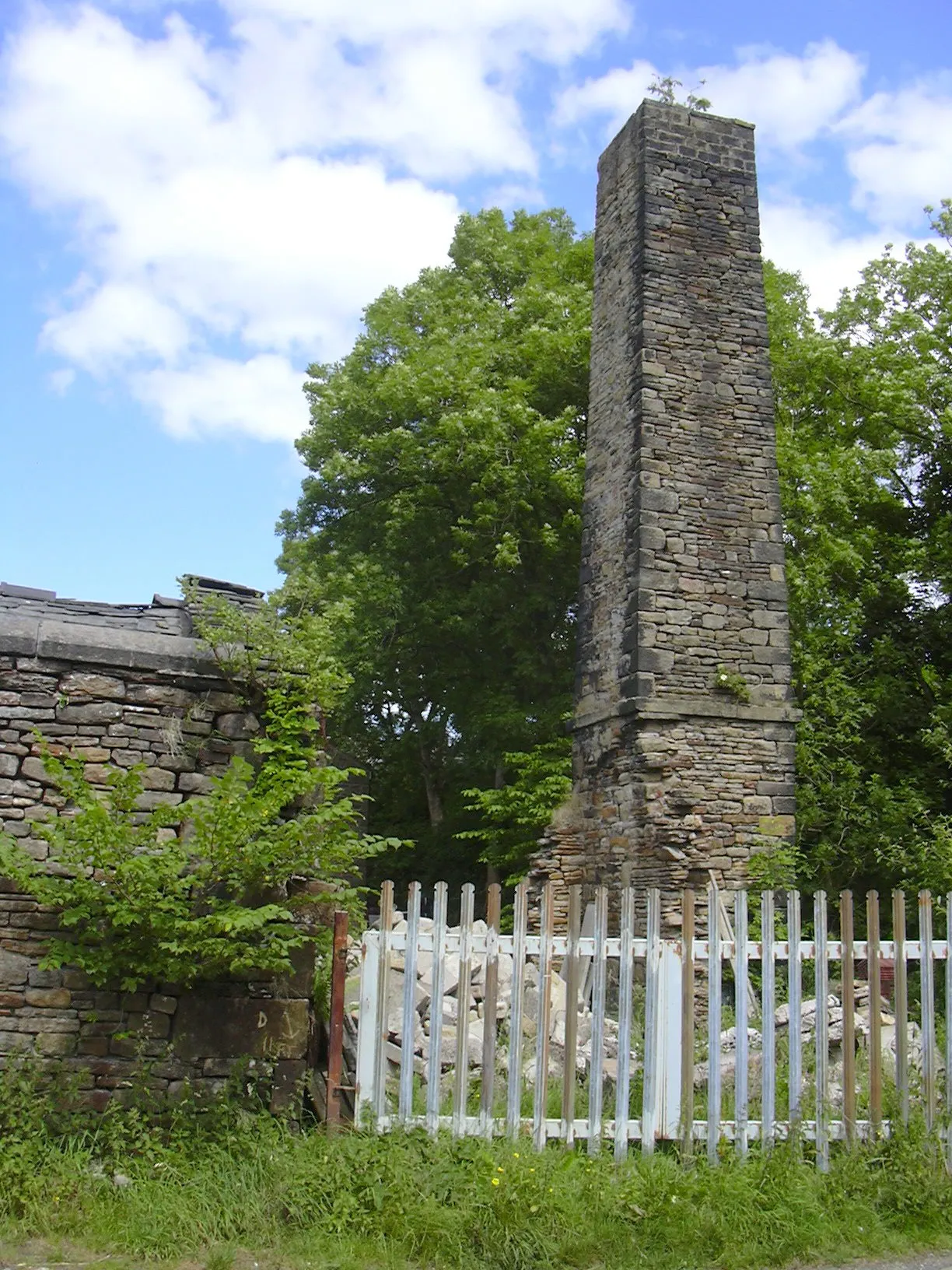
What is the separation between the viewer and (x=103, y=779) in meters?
6.21

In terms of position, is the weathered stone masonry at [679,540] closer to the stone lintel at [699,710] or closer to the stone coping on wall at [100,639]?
the stone lintel at [699,710]

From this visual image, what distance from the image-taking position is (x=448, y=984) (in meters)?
8.38

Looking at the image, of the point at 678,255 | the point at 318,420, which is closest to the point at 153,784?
the point at 678,255

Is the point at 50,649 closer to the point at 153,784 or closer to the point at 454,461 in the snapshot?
the point at 153,784

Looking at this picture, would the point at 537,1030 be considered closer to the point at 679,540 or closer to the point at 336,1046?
the point at 336,1046

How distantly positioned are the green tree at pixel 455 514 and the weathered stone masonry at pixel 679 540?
456cm

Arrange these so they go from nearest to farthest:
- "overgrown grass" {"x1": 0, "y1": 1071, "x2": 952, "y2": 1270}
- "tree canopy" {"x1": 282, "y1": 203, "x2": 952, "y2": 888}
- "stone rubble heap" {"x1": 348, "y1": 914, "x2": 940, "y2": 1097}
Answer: "overgrown grass" {"x1": 0, "y1": 1071, "x2": 952, "y2": 1270}, "stone rubble heap" {"x1": 348, "y1": 914, "x2": 940, "y2": 1097}, "tree canopy" {"x1": 282, "y1": 203, "x2": 952, "y2": 888}

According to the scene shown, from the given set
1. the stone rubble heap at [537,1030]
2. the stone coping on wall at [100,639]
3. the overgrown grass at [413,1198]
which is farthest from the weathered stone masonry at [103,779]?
the stone rubble heap at [537,1030]

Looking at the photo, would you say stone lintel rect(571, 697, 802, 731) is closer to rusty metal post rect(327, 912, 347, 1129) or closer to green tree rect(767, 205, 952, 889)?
green tree rect(767, 205, 952, 889)

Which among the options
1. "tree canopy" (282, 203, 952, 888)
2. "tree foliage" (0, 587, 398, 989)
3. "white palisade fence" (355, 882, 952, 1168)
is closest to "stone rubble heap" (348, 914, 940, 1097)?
"white palisade fence" (355, 882, 952, 1168)

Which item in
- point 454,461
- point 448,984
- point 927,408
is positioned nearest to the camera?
point 448,984

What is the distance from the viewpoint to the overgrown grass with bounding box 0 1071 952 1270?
190 inches

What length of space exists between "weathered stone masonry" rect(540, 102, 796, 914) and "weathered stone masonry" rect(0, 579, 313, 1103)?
621cm

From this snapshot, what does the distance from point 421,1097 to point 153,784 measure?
2.16 metres
